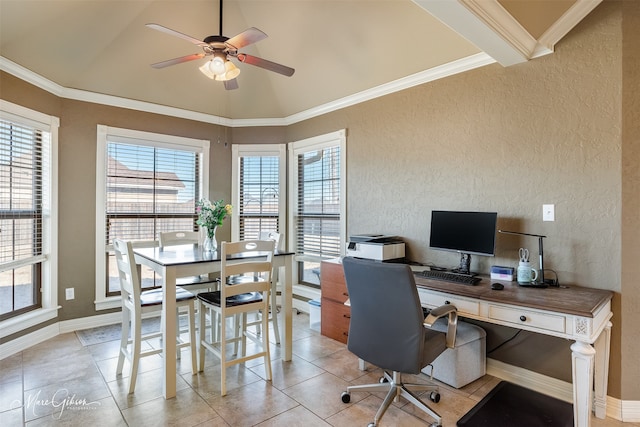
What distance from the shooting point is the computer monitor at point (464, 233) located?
261 centimetres

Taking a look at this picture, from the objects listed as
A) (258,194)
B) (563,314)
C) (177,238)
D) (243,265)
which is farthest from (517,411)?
(258,194)

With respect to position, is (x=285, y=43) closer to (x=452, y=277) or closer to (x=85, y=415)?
(x=452, y=277)

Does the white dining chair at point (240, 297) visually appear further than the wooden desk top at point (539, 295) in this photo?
Yes

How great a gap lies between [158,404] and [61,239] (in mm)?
2285

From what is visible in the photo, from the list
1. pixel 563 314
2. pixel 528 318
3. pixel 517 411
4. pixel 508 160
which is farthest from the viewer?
pixel 508 160

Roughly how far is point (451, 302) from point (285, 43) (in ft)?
9.80

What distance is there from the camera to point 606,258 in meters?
2.30

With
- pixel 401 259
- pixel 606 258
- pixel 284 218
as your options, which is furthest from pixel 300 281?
pixel 606 258

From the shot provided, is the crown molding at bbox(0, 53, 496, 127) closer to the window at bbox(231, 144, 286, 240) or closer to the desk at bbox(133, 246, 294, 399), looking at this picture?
the window at bbox(231, 144, 286, 240)

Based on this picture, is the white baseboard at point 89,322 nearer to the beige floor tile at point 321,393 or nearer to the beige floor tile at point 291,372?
the beige floor tile at point 291,372

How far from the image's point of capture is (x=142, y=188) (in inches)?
166

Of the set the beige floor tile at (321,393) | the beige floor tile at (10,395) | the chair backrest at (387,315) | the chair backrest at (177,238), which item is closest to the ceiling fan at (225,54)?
the chair backrest at (387,315)

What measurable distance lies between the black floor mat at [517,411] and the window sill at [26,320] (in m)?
3.67

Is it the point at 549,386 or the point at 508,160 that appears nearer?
the point at 549,386
